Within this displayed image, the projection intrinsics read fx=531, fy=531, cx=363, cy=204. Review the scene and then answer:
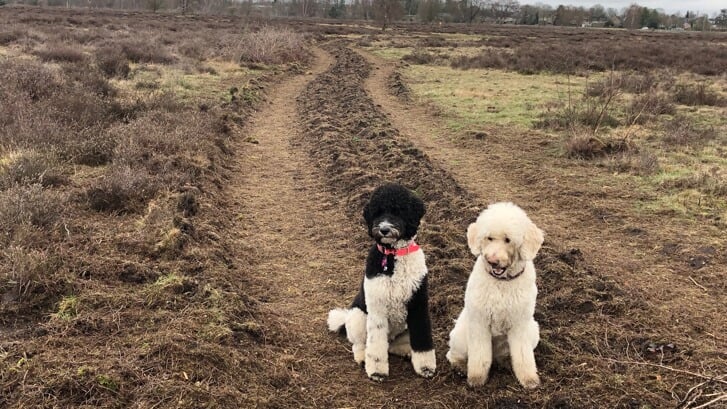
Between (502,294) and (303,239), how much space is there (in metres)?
4.07

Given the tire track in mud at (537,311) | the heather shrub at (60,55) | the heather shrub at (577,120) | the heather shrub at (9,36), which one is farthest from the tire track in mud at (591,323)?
the heather shrub at (9,36)

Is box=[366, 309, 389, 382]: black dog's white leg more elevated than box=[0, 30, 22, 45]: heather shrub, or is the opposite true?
box=[0, 30, 22, 45]: heather shrub

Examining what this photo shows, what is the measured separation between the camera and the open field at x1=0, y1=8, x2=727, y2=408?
13.4 ft

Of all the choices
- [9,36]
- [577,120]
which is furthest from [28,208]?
[9,36]

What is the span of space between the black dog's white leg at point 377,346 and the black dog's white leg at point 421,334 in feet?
0.71

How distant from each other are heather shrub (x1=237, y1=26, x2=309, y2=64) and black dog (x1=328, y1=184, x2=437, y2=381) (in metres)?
22.4

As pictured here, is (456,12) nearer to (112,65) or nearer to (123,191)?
(112,65)

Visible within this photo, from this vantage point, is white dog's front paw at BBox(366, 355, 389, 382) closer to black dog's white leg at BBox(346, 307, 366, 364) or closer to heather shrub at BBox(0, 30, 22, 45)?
black dog's white leg at BBox(346, 307, 366, 364)

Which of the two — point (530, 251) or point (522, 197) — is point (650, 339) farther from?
point (522, 197)

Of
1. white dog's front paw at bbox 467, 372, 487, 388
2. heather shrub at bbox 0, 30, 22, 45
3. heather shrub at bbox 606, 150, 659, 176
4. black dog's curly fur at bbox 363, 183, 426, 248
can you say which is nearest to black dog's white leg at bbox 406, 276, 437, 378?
white dog's front paw at bbox 467, 372, 487, 388

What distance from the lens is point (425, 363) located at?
4355mm

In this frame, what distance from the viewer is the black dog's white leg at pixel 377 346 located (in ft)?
14.1

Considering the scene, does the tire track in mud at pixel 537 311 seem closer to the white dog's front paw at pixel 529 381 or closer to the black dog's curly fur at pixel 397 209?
the white dog's front paw at pixel 529 381

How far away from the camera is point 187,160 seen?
9.32 meters
